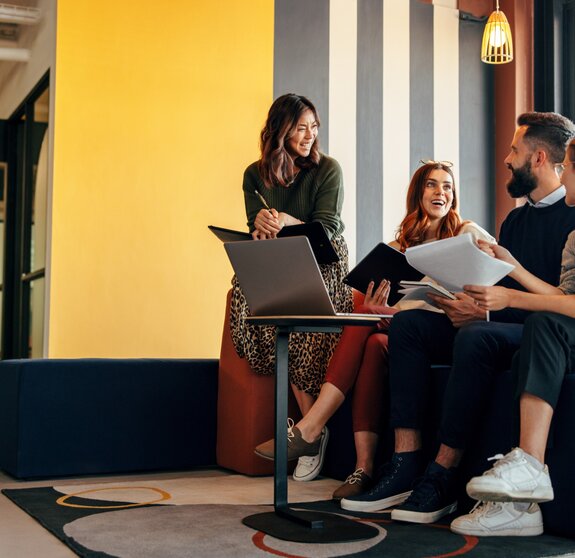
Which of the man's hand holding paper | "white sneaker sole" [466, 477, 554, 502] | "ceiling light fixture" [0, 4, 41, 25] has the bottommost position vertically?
"white sneaker sole" [466, 477, 554, 502]

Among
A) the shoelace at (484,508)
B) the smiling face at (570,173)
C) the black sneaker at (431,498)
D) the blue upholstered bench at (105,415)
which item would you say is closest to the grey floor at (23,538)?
the blue upholstered bench at (105,415)

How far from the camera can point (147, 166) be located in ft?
14.2

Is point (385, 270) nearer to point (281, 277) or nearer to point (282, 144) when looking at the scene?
point (281, 277)

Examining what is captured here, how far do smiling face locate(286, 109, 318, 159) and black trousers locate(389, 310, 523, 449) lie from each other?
3.00 feet

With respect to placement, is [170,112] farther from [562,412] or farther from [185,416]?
[562,412]

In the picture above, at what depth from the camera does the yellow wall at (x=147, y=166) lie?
4180mm

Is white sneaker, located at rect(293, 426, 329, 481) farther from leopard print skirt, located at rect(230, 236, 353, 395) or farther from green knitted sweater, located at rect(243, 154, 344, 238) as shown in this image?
green knitted sweater, located at rect(243, 154, 344, 238)

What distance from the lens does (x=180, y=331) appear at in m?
4.36

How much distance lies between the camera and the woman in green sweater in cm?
313

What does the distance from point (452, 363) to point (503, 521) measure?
46 cm

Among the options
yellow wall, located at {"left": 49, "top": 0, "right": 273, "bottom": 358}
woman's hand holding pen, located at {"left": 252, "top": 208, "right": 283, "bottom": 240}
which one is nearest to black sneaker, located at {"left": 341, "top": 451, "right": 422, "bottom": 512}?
woman's hand holding pen, located at {"left": 252, "top": 208, "right": 283, "bottom": 240}

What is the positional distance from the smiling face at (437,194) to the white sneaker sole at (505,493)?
145 cm

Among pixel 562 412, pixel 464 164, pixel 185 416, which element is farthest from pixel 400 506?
pixel 464 164

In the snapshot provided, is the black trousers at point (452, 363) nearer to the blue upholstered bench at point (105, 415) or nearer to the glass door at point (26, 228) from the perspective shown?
the blue upholstered bench at point (105, 415)
